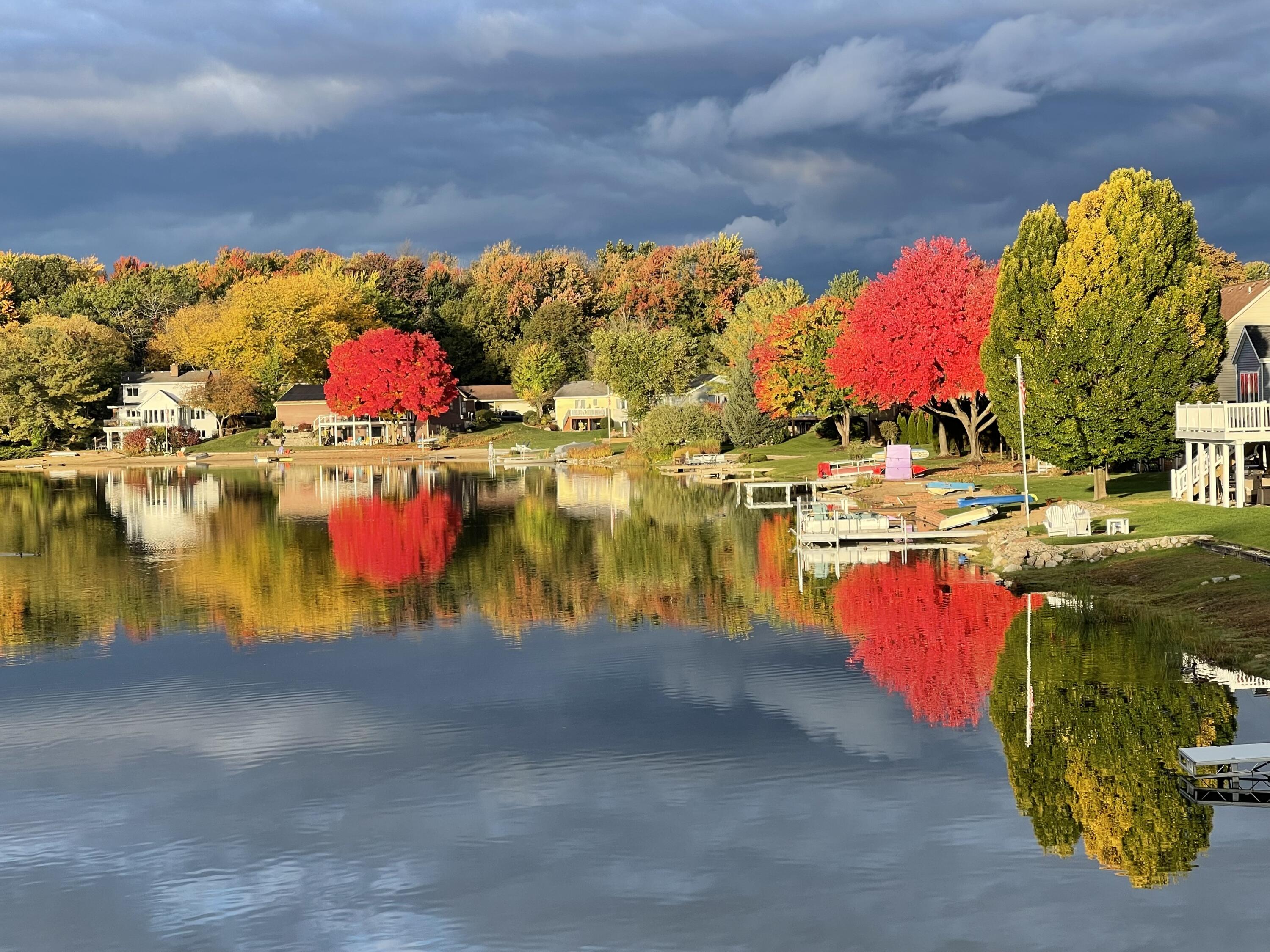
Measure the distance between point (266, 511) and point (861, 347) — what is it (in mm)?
31785

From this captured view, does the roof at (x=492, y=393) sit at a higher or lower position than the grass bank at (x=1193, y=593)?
higher

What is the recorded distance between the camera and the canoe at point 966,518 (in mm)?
48875

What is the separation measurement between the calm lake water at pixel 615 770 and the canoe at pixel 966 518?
5.05 meters

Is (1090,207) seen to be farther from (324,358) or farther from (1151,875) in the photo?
(324,358)

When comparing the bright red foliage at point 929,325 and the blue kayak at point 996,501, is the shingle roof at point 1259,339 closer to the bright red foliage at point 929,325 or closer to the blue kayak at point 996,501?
the blue kayak at point 996,501

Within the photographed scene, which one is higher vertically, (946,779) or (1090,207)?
(1090,207)

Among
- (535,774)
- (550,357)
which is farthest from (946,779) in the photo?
(550,357)

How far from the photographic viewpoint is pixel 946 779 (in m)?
21.6

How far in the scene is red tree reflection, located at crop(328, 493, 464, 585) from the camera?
4809 cm

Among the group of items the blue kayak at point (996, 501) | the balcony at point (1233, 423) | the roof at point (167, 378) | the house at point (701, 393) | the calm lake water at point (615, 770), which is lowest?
the calm lake water at point (615, 770)

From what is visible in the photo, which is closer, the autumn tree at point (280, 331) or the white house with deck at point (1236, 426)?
the white house with deck at point (1236, 426)

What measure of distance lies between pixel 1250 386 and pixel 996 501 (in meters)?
10.5

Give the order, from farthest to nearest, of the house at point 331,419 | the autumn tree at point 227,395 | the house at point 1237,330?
the autumn tree at point 227,395
the house at point 331,419
the house at point 1237,330

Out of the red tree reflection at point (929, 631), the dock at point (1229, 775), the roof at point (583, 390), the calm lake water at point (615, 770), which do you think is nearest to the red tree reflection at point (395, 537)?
the calm lake water at point (615, 770)
